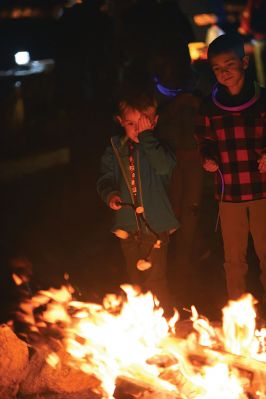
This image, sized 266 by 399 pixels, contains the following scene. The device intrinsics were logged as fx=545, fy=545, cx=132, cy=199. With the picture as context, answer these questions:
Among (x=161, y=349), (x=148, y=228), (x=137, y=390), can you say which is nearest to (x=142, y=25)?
(x=148, y=228)

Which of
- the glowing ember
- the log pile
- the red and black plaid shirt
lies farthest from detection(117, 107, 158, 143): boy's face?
the log pile

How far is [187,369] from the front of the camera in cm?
378

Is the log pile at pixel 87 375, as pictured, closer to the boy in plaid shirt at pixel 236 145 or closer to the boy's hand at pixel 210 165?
the boy in plaid shirt at pixel 236 145

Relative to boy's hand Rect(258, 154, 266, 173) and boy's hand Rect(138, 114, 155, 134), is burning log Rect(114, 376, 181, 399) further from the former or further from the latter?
boy's hand Rect(138, 114, 155, 134)

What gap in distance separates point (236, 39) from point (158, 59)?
148 centimetres

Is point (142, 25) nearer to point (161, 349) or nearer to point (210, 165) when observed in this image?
point (210, 165)

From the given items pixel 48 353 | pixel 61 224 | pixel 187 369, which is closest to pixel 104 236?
pixel 61 224

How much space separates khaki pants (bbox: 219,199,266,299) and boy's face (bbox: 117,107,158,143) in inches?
36.8

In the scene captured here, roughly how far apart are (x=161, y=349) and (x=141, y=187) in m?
1.36

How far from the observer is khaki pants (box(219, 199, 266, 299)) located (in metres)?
4.52

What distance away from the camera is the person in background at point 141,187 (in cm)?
443

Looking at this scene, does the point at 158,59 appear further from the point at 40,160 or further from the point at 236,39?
the point at 40,160

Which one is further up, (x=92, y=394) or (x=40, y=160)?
(x=40, y=160)

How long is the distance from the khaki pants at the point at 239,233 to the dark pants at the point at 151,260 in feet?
1.77
